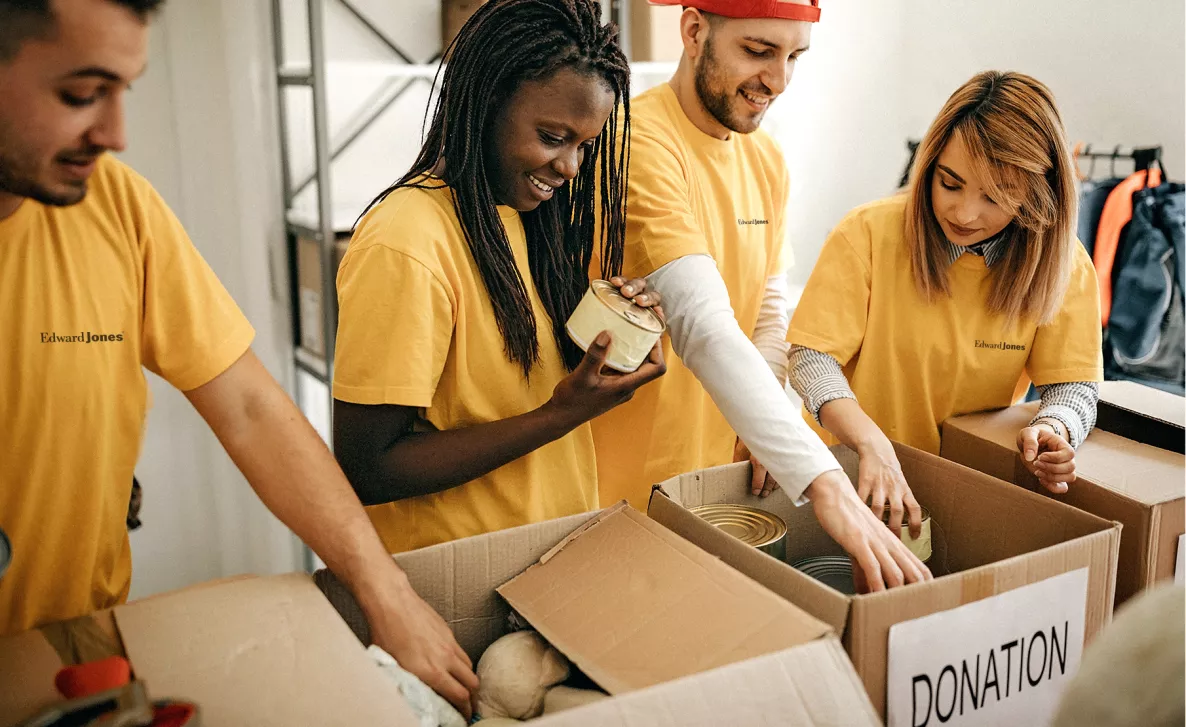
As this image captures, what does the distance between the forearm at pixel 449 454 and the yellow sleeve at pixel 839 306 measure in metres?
0.49

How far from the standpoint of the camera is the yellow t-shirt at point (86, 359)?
0.85 m

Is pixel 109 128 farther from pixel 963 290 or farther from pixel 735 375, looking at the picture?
pixel 963 290

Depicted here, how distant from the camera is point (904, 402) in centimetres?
148

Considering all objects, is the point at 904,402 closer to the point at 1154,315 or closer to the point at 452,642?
the point at 452,642

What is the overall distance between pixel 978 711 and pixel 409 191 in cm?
83

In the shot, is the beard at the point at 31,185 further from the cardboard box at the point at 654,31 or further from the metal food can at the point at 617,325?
the cardboard box at the point at 654,31

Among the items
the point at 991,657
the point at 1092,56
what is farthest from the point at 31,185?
the point at 1092,56

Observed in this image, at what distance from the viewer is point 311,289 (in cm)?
252

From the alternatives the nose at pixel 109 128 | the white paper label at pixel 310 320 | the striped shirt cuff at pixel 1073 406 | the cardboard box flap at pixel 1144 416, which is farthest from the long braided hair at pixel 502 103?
the white paper label at pixel 310 320

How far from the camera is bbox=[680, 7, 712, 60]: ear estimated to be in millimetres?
1505

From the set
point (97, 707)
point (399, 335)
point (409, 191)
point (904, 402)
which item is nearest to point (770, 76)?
point (904, 402)

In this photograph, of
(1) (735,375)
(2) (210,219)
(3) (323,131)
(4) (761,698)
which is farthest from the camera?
(2) (210,219)

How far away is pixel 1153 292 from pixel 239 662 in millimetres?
2560

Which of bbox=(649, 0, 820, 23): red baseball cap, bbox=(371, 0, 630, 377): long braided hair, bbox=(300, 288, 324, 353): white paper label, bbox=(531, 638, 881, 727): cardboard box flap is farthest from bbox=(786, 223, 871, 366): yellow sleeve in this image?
bbox=(300, 288, 324, 353): white paper label
